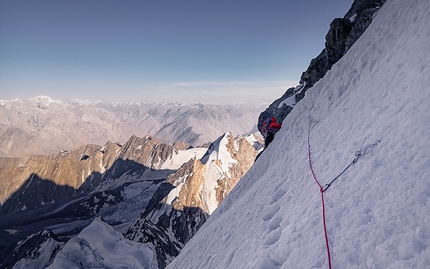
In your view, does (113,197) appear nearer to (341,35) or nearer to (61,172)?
(61,172)

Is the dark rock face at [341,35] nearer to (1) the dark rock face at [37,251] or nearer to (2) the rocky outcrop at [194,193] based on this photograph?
(2) the rocky outcrop at [194,193]

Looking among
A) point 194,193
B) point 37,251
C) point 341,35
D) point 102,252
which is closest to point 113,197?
point 37,251

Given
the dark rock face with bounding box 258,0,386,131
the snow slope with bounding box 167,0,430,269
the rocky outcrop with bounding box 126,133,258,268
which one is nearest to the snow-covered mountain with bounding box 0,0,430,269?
the snow slope with bounding box 167,0,430,269

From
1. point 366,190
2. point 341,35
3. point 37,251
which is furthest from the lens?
point 37,251

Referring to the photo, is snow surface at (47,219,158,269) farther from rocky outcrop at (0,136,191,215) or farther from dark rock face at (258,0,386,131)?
rocky outcrop at (0,136,191,215)

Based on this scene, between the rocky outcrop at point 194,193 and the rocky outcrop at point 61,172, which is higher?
the rocky outcrop at point 194,193

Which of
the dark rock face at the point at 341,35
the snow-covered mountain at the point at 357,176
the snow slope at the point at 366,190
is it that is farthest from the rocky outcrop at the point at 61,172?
the snow slope at the point at 366,190
